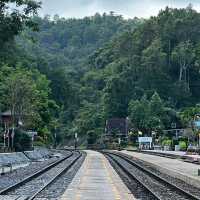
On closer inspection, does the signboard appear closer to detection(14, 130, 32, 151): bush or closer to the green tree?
detection(14, 130, 32, 151): bush

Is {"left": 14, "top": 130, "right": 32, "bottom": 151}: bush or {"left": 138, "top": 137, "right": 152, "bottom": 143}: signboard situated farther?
{"left": 138, "top": 137, "right": 152, "bottom": 143}: signboard

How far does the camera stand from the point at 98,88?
196750mm

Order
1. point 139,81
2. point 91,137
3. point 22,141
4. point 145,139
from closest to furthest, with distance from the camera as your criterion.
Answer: point 22,141 < point 145,139 < point 91,137 < point 139,81

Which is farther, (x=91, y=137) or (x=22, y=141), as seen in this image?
(x=91, y=137)

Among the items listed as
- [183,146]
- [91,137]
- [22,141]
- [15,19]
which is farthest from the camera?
[91,137]

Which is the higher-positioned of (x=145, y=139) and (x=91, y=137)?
(x=91, y=137)

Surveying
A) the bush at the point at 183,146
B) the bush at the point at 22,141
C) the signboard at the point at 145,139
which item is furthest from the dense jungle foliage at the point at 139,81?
the bush at the point at 22,141

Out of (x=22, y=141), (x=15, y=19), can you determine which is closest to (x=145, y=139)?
(x=22, y=141)

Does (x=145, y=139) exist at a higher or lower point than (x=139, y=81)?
lower

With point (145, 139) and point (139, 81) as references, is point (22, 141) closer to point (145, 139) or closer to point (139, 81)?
point (145, 139)

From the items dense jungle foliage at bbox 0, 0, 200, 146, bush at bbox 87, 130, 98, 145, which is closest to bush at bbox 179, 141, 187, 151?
dense jungle foliage at bbox 0, 0, 200, 146

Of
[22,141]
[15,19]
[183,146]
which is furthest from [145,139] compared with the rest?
[15,19]

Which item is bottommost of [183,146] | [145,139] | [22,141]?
[22,141]

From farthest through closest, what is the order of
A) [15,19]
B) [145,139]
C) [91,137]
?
[91,137]
[145,139]
[15,19]
